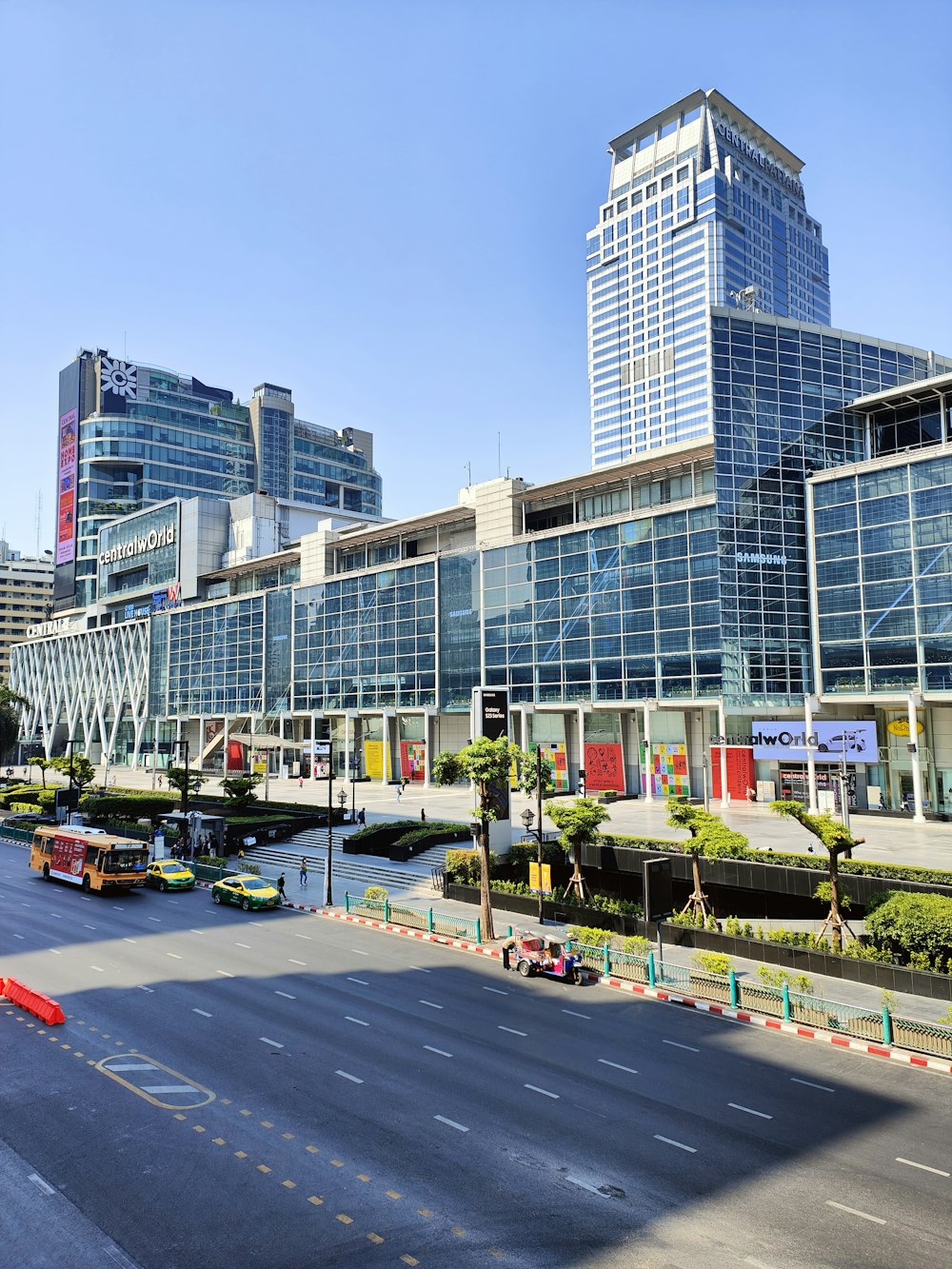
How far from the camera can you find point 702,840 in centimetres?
3300

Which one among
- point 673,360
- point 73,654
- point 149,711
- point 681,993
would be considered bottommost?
Answer: point 681,993

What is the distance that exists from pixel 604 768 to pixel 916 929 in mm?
47462

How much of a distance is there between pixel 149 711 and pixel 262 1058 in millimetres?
116496

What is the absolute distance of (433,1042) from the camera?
67.9 feet

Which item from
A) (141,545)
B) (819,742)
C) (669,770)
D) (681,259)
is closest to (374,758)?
(669,770)

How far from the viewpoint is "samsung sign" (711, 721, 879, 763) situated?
56.9 metres

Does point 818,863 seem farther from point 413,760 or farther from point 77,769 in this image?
point 77,769

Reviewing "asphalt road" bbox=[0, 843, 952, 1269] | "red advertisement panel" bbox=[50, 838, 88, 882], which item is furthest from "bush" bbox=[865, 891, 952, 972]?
"red advertisement panel" bbox=[50, 838, 88, 882]

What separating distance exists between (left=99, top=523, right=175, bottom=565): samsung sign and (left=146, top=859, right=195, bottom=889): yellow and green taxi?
291 ft

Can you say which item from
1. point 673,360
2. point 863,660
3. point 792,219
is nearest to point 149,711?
point 863,660

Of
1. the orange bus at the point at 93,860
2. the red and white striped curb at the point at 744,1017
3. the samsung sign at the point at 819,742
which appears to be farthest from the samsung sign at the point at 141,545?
the red and white striped curb at the point at 744,1017

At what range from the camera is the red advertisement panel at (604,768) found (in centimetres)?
7194

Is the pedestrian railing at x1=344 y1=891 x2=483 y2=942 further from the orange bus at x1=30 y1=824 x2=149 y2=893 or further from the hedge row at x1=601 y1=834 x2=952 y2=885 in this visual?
the orange bus at x1=30 y1=824 x2=149 y2=893

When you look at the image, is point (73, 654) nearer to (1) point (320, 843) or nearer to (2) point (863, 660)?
(1) point (320, 843)
